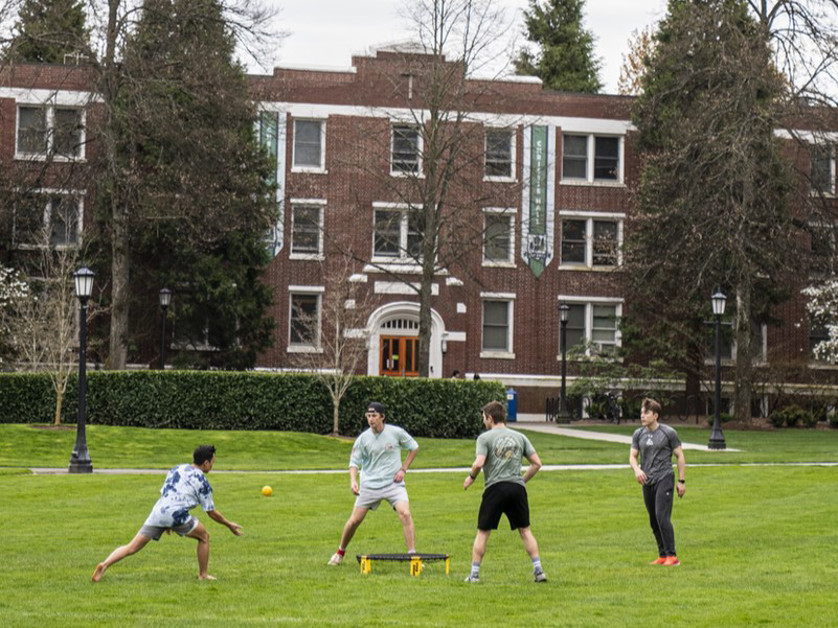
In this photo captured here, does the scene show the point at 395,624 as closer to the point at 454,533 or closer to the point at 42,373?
the point at 454,533

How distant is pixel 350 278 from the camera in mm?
51781

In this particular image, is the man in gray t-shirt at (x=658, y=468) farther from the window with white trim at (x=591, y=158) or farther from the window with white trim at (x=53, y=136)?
the window with white trim at (x=591, y=158)

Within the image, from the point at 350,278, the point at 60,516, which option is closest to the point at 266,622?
the point at 60,516

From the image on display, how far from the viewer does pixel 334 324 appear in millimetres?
47219

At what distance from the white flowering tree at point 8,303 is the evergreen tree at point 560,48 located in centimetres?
3624

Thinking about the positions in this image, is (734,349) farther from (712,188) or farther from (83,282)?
(83,282)

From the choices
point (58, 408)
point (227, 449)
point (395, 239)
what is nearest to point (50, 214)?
point (395, 239)

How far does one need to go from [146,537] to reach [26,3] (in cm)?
3137

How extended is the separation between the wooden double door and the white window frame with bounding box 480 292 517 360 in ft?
10.3

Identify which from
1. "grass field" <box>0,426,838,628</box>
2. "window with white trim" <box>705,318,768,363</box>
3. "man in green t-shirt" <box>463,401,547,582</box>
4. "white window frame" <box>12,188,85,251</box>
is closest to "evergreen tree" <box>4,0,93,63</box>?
"white window frame" <box>12,188,85,251</box>

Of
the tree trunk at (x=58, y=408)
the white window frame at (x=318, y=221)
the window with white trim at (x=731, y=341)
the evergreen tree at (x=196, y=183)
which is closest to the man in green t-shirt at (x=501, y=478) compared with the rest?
the tree trunk at (x=58, y=408)

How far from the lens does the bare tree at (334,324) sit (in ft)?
154

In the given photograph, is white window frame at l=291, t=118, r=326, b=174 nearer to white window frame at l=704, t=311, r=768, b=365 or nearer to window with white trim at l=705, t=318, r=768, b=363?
window with white trim at l=705, t=318, r=768, b=363

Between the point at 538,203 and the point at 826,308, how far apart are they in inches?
474
